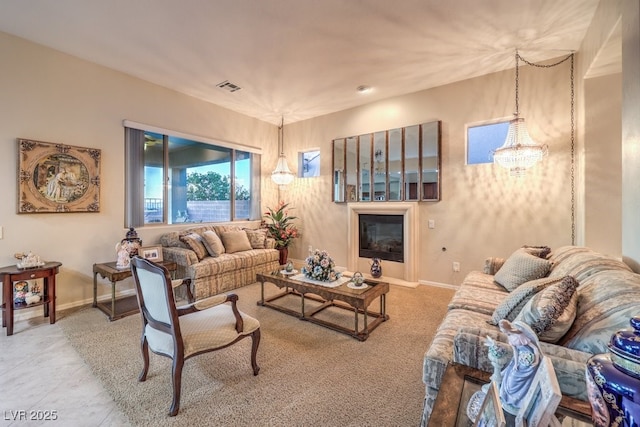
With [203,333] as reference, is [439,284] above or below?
below

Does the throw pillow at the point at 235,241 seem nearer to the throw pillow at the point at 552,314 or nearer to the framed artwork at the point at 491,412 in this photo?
the throw pillow at the point at 552,314

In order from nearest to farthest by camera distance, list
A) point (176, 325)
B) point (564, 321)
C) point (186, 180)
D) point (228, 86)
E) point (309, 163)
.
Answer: point (564, 321)
point (176, 325)
point (228, 86)
point (186, 180)
point (309, 163)

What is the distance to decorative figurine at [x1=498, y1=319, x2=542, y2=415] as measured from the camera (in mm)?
872

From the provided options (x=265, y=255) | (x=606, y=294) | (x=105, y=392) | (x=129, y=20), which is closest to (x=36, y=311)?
(x=105, y=392)

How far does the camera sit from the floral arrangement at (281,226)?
5.65 metres

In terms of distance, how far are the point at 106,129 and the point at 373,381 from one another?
14.7 feet

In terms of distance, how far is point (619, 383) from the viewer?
0.68 meters

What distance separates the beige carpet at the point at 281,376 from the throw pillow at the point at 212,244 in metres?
1.35

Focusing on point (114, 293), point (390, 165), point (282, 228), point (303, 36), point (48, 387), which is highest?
point (303, 36)

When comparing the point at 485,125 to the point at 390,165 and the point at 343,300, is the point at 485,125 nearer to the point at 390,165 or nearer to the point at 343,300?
the point at 390,165

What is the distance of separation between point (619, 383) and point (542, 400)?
0.18m

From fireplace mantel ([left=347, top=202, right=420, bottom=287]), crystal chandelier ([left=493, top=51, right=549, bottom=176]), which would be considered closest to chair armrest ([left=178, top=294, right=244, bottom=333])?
fireplace mantel ([left=347, top=202, right=420, bottom=287])

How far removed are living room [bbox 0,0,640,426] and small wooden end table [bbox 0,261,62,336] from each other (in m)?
0.43

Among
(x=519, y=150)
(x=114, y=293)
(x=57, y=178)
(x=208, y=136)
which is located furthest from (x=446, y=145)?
(x=57, y=178)
